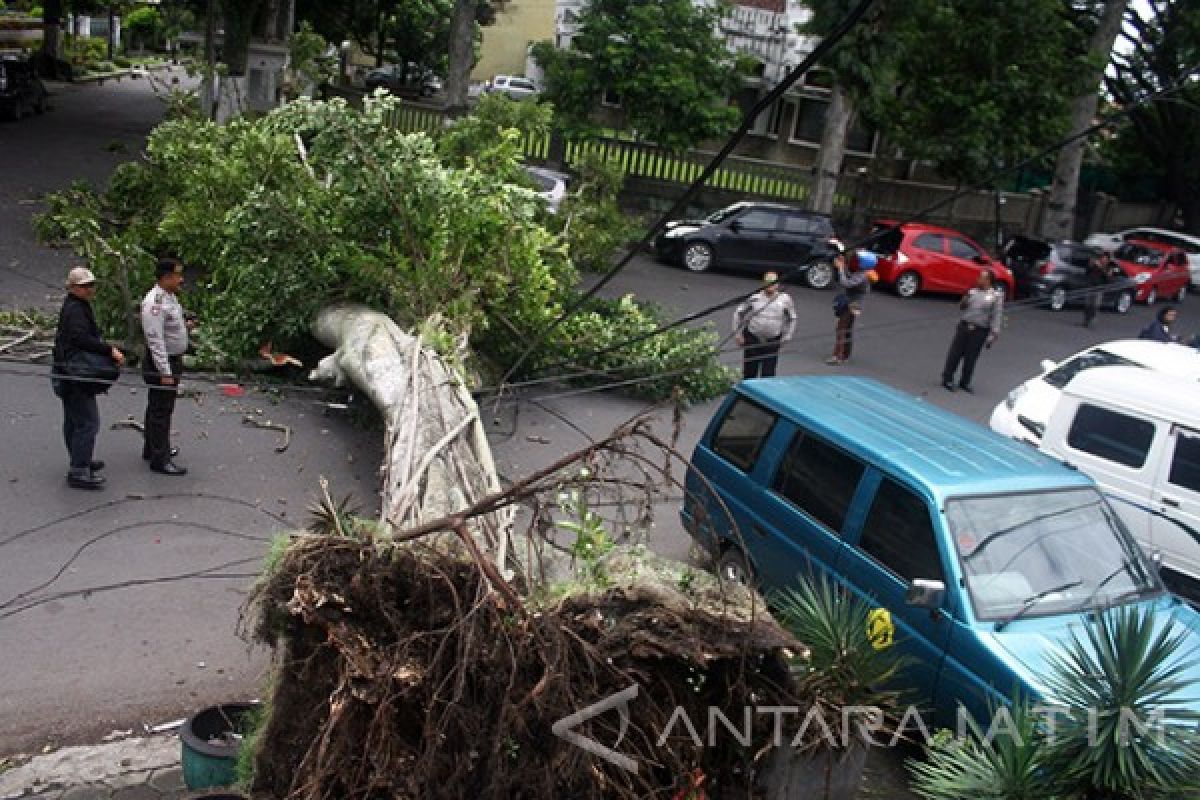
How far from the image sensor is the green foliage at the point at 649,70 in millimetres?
23141

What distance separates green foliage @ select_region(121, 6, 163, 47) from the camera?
53.7m

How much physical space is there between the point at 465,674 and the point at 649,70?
66.5 ft

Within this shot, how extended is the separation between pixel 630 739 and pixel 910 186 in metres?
25.3

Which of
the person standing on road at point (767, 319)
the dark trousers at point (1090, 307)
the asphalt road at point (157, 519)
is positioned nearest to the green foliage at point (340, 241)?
the asphalt road at point (157, 519)

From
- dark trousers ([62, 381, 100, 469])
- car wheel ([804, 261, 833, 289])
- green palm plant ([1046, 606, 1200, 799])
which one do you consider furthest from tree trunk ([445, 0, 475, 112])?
green palm plant ([1046, 606, 1200, 799])

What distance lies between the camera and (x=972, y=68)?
24969mm

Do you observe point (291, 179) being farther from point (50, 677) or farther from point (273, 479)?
point (50, 677)

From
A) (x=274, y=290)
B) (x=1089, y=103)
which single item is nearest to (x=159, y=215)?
(x=274, y=290)

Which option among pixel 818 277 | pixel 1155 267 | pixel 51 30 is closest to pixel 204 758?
pixel 818 277

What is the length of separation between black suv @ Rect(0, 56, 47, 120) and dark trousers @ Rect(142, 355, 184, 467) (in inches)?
825

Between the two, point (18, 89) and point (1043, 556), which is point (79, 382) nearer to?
point (1043, 556)

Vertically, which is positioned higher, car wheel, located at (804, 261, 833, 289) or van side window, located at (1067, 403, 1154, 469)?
van side window, located at (1067, 403, 1154, 469)

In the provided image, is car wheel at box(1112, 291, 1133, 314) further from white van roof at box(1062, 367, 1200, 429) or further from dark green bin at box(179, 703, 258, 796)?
dark green bin at box(179, 703, 258, 796)

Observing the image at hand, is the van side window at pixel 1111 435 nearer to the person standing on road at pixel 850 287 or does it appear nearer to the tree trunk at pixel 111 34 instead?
the person standing on road at pixel 850 287
